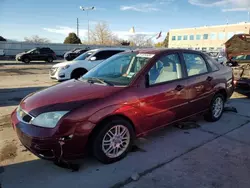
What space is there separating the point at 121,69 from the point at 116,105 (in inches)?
39.9

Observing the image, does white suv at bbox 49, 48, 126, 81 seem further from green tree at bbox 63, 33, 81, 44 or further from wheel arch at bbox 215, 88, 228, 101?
green tree at bbox 63, 33, 81, 44

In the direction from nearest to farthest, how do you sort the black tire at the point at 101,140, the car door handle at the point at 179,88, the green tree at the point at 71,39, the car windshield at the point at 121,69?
1. the black tire at the point at 101,140
2. the car windshield at the point at 121,69
3. the car door handle at the point at 179,88
4. the green tree at the point at 71,39

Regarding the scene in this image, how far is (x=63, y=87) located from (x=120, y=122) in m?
1.18

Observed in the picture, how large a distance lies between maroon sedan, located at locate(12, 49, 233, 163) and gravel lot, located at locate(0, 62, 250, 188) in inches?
10.9

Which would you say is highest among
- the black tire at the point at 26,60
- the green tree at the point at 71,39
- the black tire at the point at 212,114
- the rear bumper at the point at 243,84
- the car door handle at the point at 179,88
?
the green tree at the point at 71,39

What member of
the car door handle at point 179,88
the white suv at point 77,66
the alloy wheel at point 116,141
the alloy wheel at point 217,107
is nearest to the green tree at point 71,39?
the white suv at point 77,66

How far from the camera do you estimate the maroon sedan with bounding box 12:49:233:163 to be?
9.47 feet

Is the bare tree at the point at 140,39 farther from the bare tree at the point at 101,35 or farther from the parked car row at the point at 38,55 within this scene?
the parked car row at the point at 38,55

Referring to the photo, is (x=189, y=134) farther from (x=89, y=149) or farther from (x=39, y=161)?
(x=39, y=161)

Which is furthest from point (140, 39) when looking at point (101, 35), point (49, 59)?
point (49, 59)

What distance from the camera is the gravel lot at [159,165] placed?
2877mm

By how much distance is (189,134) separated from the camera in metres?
4.43

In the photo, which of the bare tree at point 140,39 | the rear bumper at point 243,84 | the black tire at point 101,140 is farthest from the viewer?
the bare tree at point 140,39

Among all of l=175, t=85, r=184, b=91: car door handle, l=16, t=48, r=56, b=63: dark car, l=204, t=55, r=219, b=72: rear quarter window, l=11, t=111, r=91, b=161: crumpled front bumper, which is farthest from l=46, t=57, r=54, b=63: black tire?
l=11, t=111, r=91, b=161: crumpled front bumper
